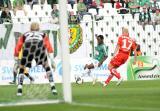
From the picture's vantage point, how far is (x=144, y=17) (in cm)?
2878

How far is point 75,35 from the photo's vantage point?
2527 centimetres

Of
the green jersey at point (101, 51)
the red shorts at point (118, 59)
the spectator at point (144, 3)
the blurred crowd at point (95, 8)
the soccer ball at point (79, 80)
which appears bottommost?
the soccer ball at point (79, 80)

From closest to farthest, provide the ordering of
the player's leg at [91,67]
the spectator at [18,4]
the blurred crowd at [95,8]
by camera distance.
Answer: the player's leg at [91,67], the blurred crowd at [95,8], the spectator at [18,4]

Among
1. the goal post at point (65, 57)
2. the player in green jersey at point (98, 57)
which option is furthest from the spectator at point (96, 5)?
the goal post at point (65, 57)

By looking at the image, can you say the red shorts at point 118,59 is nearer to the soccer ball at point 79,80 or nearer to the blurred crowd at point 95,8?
the soccer ball at point 79,80

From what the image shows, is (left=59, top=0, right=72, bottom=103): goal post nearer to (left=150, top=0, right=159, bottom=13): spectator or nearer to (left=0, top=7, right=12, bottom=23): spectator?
(left=0, top=7, right=12, bottom=23): spectator

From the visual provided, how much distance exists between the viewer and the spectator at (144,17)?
89.2 feet

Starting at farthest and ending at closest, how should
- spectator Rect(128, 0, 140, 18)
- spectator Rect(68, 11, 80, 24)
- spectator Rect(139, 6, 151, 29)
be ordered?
1. spectator Rect(128, 0, 140, 18)
2. spectator Rect(139, 6, 151, 29)
3. spectator Rect(68, 11, 80, 24)

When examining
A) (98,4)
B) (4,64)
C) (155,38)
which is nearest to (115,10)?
(98,4)

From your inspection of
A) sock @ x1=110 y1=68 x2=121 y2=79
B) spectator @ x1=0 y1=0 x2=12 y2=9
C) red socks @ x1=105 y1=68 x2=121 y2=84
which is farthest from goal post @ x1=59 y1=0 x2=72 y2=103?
spectator @ x1=0 y1=0 x2=12 y2=9

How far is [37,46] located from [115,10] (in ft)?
50.9

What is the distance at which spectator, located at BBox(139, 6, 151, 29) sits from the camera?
89.2 ft

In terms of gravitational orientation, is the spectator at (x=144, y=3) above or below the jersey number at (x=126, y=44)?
above

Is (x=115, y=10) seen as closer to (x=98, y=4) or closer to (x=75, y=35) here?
(x=98, y=4)
